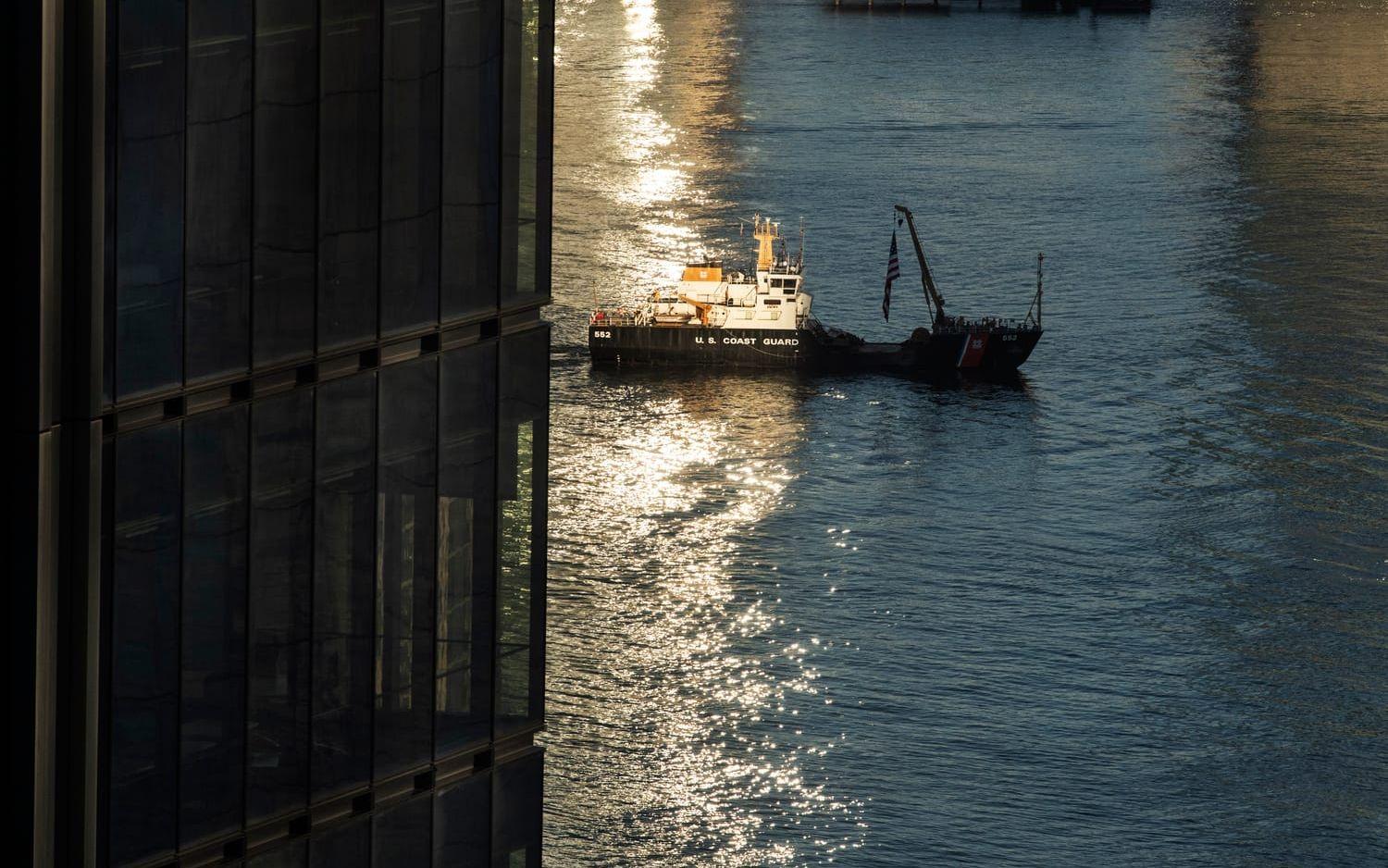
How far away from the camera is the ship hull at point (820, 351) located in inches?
6196

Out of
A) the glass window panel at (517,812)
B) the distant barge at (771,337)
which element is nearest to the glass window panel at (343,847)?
the glass window panel at (517,812)

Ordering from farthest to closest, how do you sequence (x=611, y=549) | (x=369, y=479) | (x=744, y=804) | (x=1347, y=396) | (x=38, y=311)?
(x=1347, y=396)
(x=611, y=549)
(x=744, y=804)
(x=369, y=479)
(x=38, y=311)

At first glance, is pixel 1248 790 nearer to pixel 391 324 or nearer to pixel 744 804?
pixel 744 804

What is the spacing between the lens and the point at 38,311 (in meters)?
18.6

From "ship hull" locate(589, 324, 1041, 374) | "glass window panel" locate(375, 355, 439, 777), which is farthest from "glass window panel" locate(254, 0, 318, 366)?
"ship hull" locate(589, 324, 1041, 374)

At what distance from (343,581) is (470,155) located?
4601 mm

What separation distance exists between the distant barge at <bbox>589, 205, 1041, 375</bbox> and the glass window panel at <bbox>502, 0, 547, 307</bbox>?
132 m

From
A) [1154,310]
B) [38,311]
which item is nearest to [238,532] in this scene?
[38,311]

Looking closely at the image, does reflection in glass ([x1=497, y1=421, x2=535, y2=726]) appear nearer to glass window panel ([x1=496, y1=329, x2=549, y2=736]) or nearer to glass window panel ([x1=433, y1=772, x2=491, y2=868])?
glass window panel ([x1=496, y1=329, x2=549, y2=736])

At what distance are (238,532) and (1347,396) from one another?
5392 inches

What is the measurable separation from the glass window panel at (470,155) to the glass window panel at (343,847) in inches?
211

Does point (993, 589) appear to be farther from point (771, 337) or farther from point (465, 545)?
point (465, 545)

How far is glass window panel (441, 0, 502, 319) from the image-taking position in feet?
74.3

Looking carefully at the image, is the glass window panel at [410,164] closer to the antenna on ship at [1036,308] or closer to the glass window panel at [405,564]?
the glass window panel at [405,564]
